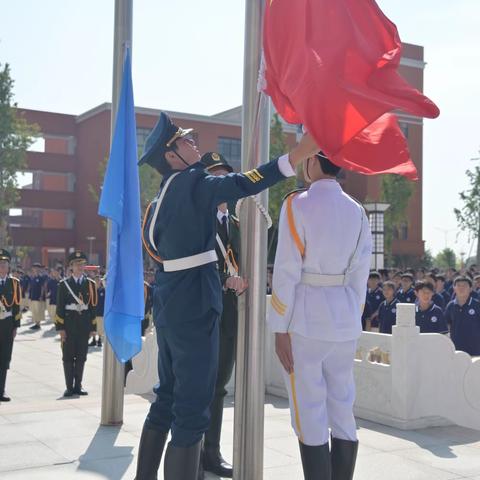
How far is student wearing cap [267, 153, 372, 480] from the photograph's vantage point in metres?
3.68

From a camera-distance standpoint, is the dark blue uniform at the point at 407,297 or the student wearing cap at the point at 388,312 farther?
the dark blue uniform at the point at 407,297

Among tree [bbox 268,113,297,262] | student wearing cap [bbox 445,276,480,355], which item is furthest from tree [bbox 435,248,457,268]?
student wearing cap [bbox 445,276,480,355]

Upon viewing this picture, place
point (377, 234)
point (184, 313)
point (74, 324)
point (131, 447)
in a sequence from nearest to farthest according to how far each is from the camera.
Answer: point (184, 313) → point (131, 447) → point (74, 324) → point (377, 234)

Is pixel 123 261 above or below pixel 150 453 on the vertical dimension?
above

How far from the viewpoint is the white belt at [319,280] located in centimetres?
374

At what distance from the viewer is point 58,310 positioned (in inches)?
405

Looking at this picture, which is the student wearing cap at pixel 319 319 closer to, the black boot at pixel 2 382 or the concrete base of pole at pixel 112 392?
the concrete base of pole at pixel 112 392

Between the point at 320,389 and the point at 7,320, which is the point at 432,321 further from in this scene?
the point at 7,320

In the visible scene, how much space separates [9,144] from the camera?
39.2m

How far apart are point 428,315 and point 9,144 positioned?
34568mm

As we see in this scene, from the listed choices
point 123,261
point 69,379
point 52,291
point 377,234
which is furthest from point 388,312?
point 52,291

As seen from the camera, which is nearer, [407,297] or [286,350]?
[286,350]

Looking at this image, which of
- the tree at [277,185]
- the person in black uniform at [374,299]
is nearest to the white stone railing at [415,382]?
the person in black uniform at [374,299]

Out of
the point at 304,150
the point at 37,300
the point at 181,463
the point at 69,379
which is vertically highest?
the point at 304,150
